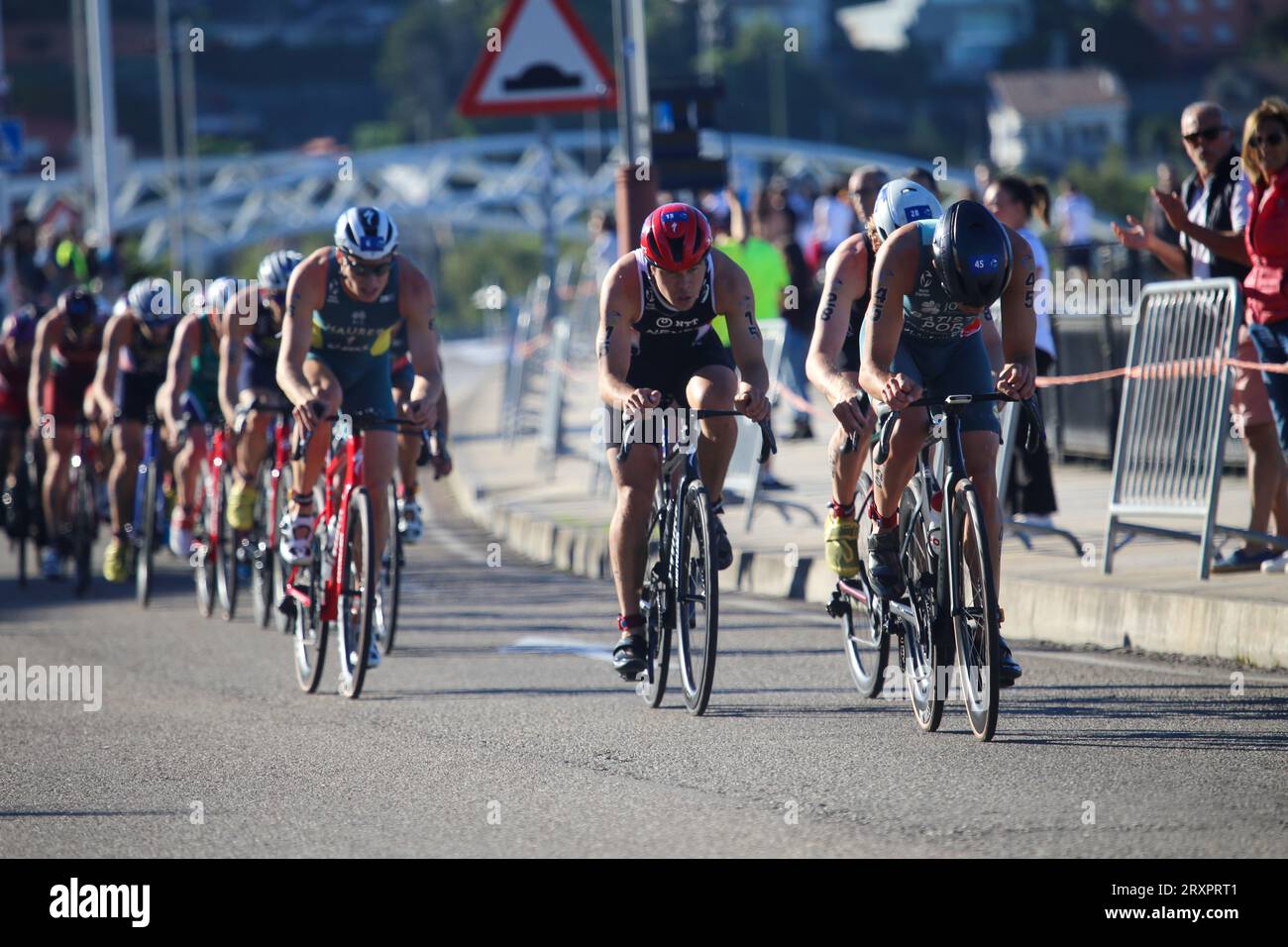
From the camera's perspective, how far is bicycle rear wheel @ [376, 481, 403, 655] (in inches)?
376

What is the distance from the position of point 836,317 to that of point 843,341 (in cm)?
18

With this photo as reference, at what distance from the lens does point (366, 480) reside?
927 cm

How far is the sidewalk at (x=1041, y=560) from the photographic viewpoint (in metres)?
9.13

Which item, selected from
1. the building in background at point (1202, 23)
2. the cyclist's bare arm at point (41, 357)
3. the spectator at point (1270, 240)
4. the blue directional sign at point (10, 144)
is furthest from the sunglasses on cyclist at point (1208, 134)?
the building in background at point (1202, 23)

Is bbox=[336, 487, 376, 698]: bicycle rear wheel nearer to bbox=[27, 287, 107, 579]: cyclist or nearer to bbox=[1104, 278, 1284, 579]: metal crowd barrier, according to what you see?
bbox=[1104, 278, 1284, 579]: metal crowd barrier

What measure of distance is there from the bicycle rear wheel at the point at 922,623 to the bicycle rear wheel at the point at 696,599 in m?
0.71

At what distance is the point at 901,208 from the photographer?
7.82 m

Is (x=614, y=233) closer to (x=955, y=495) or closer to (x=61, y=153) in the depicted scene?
(x=955, y=495)

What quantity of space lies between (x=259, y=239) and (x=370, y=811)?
4383 inches

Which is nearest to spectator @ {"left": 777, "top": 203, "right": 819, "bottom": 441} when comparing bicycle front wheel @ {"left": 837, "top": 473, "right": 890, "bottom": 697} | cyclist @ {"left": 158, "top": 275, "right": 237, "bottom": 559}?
cyclist @ {"left": 158, "top": 275, "right": 237, "bottom": 559}

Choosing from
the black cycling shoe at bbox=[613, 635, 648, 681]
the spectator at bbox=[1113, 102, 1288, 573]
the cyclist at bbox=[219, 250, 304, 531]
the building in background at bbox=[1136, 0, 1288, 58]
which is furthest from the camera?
the building in background at bbox=[1136, 0, 1288, 58]

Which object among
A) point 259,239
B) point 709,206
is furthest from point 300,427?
point 259,239

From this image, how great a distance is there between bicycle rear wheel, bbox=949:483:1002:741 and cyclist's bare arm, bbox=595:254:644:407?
1.55m
